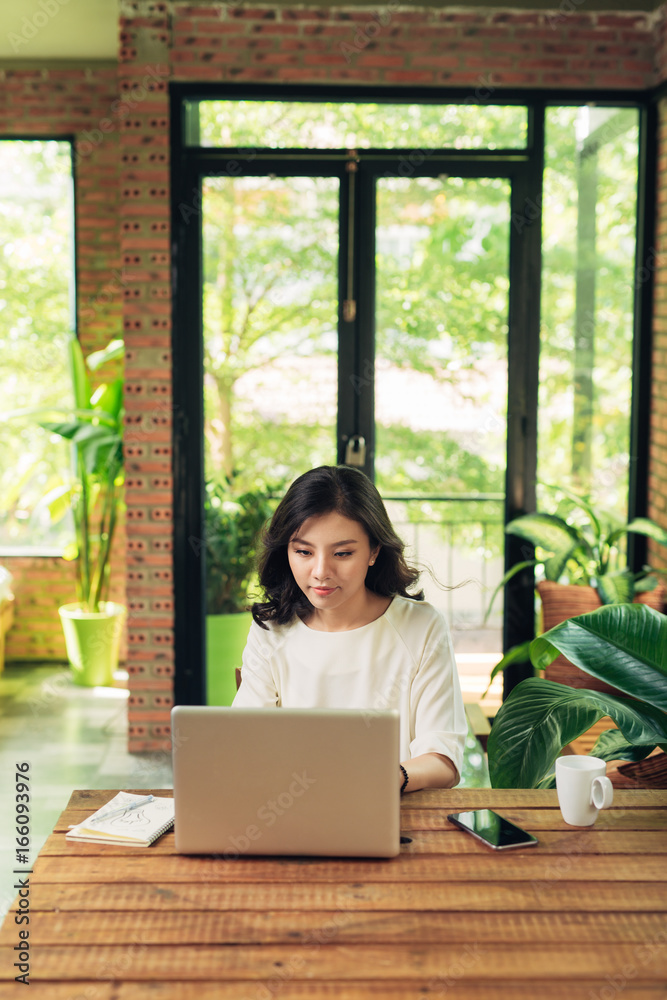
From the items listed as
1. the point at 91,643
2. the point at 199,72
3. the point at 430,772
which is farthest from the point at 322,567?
the point at 91,643

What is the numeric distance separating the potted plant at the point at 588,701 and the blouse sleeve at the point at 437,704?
0.46 feet

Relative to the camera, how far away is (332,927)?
1260 millimetres

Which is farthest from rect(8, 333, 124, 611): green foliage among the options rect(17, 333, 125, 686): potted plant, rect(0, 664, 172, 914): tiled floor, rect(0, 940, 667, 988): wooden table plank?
rect(0, 940, 667, 988): wooden table plank

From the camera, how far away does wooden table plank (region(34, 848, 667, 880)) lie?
4.58 ft

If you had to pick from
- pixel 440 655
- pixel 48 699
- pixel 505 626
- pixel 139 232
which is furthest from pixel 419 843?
pixel 48 699

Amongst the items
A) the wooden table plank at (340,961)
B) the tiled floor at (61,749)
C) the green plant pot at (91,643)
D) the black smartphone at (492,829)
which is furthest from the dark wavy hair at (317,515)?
the green plant pot at (91,643)

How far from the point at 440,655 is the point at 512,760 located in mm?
265

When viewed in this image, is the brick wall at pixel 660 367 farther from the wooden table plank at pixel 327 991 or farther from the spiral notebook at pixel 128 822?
the wooden table plank at pixel 327 991

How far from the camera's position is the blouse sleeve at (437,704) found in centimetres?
A: 186

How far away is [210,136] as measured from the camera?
3.89 meters

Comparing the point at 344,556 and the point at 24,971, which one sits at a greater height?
the point at 344,556

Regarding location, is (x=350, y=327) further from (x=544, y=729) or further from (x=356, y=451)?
(x=544, y=729)

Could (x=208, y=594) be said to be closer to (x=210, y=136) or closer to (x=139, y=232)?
(x=139, y=232)

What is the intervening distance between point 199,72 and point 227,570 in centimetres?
200
